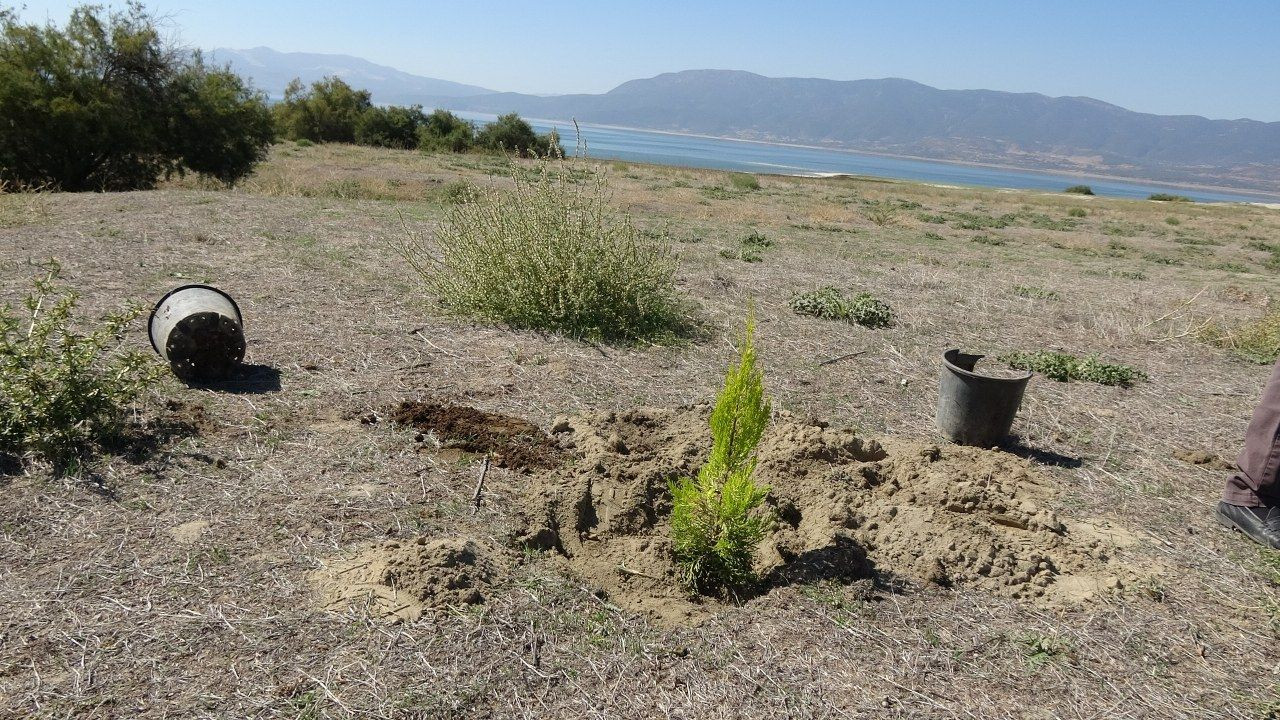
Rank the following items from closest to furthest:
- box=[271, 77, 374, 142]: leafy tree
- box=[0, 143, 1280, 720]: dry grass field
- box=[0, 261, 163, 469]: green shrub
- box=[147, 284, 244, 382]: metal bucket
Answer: box=[0, 143, 1280, 720]: dry grass field < box=[0, 261, 163, 469]: green shrub < box=[147, 284, 244, 382]: metal bucket < box=[271, 77, 374, 142]: leafy tree

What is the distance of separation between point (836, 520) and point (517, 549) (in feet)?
5.15

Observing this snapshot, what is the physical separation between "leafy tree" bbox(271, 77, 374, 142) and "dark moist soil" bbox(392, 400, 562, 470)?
44441 millimetres

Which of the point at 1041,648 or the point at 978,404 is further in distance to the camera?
the point at 978,404

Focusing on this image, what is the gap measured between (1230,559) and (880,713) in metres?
2.51

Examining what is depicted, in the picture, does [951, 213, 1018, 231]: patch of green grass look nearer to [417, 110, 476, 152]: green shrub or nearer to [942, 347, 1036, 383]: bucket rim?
[942, 347, 1036, 383]: bucket rim

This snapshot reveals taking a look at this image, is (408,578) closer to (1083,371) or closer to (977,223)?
(1083,371)

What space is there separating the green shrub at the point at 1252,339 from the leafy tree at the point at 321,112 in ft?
147

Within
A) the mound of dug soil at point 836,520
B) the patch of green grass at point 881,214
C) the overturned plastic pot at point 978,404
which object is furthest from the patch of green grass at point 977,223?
the mound of dug soil at point 836,520

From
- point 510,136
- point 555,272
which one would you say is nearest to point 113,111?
point 555,272

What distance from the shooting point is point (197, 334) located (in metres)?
4.84

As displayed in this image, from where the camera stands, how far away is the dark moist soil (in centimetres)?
435

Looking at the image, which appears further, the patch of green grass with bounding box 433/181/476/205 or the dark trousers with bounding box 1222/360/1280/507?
the patch of green grass with bounding box 433/181/476/205

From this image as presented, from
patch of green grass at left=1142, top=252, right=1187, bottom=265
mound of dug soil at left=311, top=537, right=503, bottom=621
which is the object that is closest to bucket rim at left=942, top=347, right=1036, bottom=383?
mound of dug soil at left=311, top=537, right=503, bottom=621

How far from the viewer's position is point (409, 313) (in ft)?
23.4
